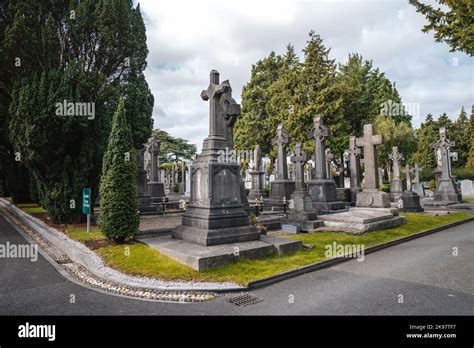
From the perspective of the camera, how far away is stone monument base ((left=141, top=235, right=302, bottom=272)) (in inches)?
232

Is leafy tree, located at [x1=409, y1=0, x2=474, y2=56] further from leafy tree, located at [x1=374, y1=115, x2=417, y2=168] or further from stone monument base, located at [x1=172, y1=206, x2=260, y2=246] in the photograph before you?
leafy tree, located at [x1=374, y1=115, x2=417, y2=168]

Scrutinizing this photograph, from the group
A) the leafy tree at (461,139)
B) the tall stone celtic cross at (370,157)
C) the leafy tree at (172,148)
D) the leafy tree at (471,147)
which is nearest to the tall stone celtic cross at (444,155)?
the tall stone celtic cross at (370,157)

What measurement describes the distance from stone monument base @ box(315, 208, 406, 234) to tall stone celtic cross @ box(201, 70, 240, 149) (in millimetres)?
5332

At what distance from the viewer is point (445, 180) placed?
903 inches

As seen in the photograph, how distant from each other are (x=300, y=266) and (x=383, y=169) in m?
41.5

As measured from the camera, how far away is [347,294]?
4773mm

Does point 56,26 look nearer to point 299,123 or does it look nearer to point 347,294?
point 347,294

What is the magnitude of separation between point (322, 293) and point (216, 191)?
379 cm

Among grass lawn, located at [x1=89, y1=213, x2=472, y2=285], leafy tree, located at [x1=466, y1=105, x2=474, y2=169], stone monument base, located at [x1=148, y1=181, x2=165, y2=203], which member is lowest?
grass lawn, located at [x1=89, y1=213, x2=472, y2=285]

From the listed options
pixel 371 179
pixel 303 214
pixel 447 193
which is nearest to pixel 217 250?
pixel 303 214

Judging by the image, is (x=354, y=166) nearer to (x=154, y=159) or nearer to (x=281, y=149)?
(x=281, y=149)

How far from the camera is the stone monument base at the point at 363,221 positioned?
10.3 meters

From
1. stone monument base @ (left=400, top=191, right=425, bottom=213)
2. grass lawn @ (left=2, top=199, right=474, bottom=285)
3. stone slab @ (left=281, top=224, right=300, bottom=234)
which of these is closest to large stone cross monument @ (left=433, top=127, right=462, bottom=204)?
stone monument base @ (left=400, top=191, right=425, bottom=213)
